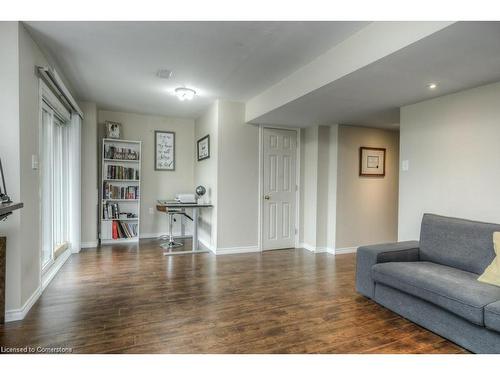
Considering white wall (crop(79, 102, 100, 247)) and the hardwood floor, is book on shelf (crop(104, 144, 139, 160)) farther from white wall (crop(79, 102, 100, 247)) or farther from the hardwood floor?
the hardwood floor

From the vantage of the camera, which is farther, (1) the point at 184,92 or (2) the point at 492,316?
(1) the point at 184,92

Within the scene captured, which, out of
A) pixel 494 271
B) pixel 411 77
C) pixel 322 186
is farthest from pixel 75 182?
pixel 494 271

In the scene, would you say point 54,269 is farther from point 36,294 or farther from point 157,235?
point 157,235

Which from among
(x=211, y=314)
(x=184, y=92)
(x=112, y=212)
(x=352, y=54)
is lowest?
(x=211, y=314)

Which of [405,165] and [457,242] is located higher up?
[405,165]

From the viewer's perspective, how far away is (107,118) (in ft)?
17.2

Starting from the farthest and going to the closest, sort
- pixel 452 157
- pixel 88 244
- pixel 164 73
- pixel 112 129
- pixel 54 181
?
1. pixel 112 129
2. pixel 88 244
3. pixel 54 181
4. pixel 164 73
5. pixel 452 157

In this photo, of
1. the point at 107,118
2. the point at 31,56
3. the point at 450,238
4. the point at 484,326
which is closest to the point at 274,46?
the point at 31,56

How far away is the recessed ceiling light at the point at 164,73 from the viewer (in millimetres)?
3173

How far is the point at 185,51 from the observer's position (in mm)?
2693

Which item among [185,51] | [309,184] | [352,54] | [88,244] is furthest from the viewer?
[309,184]

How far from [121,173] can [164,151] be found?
924 mm

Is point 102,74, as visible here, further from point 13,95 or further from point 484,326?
point 484,326

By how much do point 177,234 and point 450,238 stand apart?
4500 millimetres
